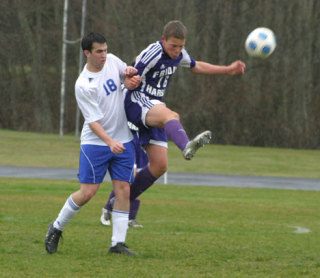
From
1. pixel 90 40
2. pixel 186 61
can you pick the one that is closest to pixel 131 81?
pixel 90 40

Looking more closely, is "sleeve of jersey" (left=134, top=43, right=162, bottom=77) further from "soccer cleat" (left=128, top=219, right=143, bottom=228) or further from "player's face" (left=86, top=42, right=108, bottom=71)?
"soccer cleat" (left=128, top=219, right=143, bottom=228)

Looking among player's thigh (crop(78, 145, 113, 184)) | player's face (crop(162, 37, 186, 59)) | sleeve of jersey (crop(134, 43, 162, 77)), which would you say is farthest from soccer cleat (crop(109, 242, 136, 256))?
player's face (crop(162, 37, 186, 59))

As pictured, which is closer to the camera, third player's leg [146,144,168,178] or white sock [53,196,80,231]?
white sock [53,196,80,231]

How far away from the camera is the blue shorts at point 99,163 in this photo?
8367mm

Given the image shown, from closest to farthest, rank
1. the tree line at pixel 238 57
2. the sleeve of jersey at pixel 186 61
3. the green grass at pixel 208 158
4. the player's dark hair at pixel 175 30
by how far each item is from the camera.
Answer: the player's dark hair at pixel 175 30
the sleeve of jersey at pixel 186 61
the green grass at pixel 208 158
the tree line at pixel 238 57

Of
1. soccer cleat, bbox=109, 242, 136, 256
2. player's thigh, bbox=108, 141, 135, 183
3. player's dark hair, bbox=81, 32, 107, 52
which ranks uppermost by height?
player's dark hair, bbox=81, 32, 107, 52

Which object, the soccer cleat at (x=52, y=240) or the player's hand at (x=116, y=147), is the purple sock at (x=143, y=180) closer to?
the soccer cleat at (x=52, y=240)

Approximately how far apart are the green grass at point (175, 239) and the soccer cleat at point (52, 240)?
0.26 feet

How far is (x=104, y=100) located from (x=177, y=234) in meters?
2.70

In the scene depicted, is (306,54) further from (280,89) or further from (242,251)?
(242,251)

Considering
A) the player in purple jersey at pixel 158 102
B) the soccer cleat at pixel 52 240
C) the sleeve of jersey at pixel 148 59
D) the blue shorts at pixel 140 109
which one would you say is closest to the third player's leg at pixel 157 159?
the player in purple jersey at pixel 158 102

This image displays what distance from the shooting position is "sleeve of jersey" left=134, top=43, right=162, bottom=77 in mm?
9258

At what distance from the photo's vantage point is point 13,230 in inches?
414

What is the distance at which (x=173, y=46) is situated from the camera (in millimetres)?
9047
